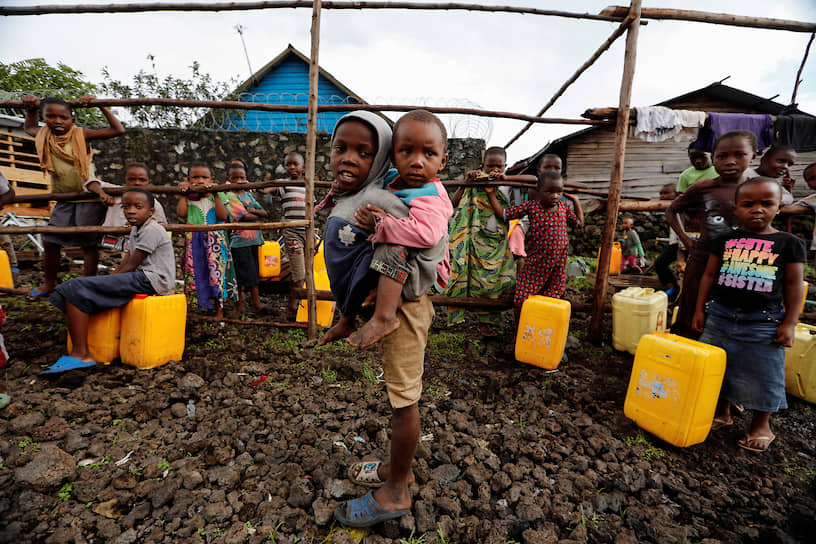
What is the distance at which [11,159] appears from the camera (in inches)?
280

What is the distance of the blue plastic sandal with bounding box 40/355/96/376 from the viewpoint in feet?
7.58

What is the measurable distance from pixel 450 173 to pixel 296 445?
614cm

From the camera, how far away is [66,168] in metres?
3.24

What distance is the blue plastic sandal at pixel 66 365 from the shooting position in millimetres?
2311

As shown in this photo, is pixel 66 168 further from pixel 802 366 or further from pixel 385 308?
pixel 802 366

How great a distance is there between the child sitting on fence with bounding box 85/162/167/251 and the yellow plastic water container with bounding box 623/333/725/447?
12.3 feet

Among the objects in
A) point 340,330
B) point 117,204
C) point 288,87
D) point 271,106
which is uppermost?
point 288,87

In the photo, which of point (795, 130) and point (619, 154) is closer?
point (619, 154)

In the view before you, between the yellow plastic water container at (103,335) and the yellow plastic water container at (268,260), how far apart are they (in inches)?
83.1

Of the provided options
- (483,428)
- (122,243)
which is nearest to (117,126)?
(122,243)

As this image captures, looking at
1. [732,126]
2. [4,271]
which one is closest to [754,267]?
[732,126]

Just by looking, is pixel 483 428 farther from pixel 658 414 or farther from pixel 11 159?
pixel 11 159

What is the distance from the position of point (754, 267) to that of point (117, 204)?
483cm

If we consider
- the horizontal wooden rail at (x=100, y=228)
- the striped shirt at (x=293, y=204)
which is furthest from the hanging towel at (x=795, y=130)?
the striped shirt at (x=293, y=204)
